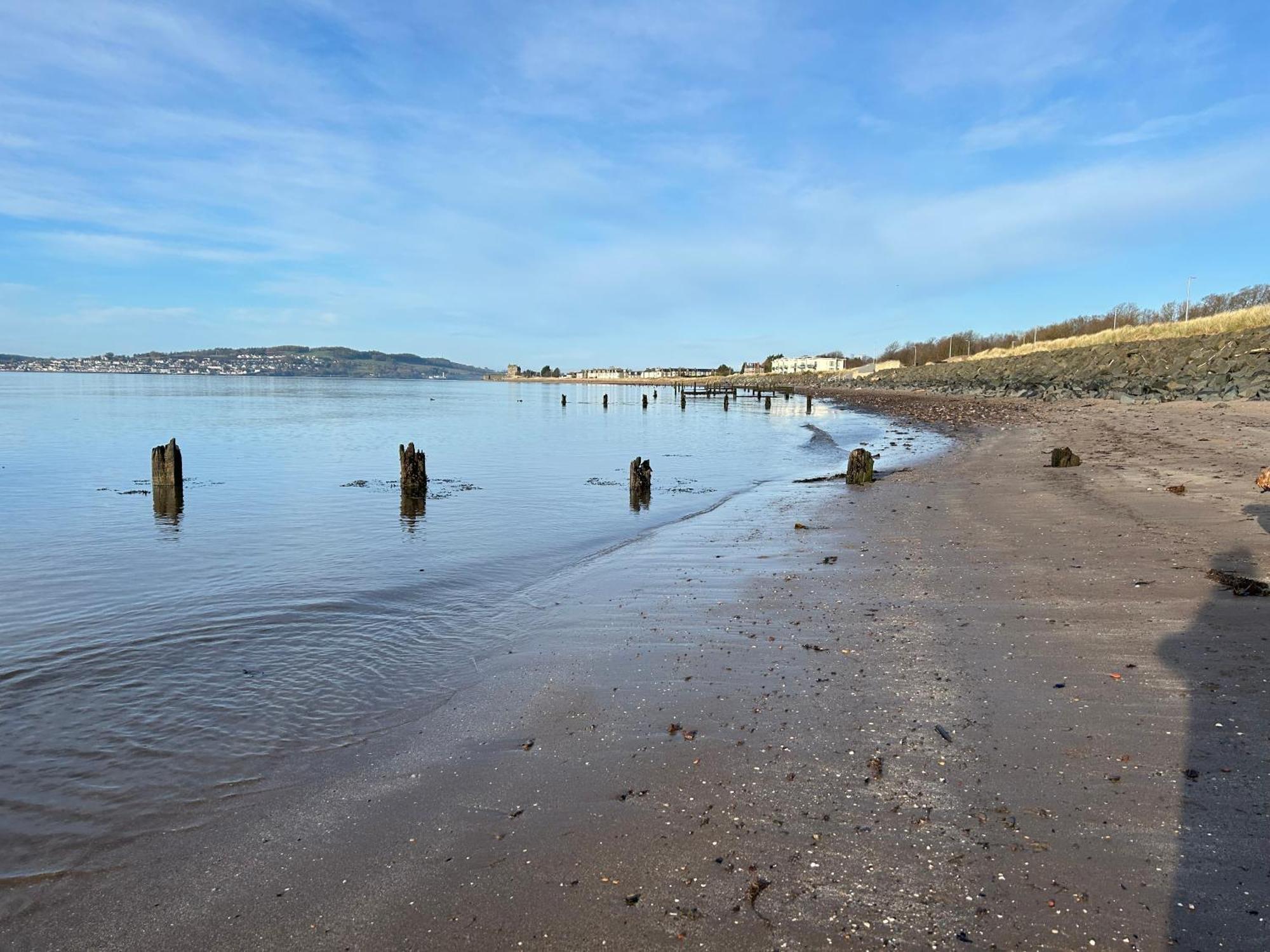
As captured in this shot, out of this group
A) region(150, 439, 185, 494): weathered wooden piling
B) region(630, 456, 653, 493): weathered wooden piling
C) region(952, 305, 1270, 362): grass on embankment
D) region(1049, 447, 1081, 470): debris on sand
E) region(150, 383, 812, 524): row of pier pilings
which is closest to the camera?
region(1049, 447, 1081, 470): debris on sand

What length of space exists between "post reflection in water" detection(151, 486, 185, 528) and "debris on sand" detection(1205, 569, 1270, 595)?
1619cm

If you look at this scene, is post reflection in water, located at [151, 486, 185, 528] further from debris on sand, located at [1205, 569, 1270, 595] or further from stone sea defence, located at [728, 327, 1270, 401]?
stone sea defence, located at [728, 327, 1270, 401]

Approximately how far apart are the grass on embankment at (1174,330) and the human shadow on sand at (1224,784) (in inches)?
1805

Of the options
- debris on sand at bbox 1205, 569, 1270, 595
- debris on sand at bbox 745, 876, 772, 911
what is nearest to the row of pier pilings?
debris on sand at bbox 1205, 569, 1270, 595

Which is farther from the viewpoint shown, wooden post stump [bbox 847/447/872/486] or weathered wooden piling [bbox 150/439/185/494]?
weathered wooden piling [bbox 150/439/185/494]

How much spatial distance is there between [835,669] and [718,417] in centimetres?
5647

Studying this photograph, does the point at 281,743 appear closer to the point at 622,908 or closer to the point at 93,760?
the point at 93,760

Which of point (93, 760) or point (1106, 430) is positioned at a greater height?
point (1106, 430)

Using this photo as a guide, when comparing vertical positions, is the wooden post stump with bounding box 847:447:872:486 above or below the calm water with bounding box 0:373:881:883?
above

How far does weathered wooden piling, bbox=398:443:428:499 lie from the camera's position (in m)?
17.8

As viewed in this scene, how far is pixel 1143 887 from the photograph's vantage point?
310cm

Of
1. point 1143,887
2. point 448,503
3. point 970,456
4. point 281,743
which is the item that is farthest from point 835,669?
point 970,456

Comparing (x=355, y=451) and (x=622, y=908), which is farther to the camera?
(x=355, y=451)

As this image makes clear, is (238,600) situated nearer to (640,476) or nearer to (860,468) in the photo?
(640,476)
